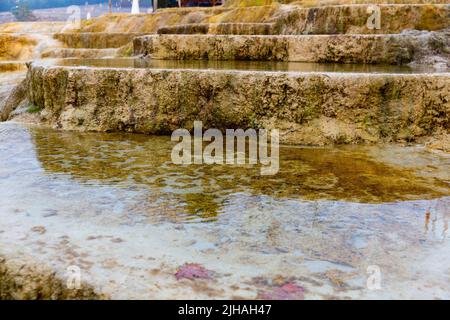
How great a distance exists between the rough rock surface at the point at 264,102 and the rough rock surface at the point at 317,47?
2.60 meters

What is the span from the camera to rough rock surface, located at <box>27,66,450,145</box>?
13.9ft

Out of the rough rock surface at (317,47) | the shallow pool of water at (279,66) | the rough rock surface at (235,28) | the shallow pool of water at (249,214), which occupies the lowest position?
the shallow pool of water at (249,214)

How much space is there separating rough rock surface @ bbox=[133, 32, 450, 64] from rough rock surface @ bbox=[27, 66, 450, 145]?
2.60 m

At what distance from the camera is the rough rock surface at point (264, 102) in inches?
166

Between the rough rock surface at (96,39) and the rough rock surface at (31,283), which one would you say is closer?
the rough rock surface at (31,283)

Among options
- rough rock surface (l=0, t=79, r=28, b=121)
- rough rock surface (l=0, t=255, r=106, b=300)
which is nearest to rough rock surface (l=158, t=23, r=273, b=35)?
rough rock surface (l=0, t=79, r=28, b=121)

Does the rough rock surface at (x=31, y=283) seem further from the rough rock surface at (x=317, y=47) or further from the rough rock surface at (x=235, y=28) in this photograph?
the rough rock surface at (x=235, y=28)

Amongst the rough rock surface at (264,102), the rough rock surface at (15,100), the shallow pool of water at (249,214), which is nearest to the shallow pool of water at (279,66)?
the rough rock surface at (15,100)

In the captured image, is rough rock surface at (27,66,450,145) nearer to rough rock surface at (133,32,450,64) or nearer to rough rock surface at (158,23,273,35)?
rough rock surface at (133,32,450,64)

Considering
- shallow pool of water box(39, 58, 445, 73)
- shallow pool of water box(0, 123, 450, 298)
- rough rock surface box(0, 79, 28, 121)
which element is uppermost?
shallow pool of water box(39, 58, 445, 73)

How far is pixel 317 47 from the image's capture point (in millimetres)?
6887

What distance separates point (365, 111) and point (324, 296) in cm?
289

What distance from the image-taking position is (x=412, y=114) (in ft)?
13.9
